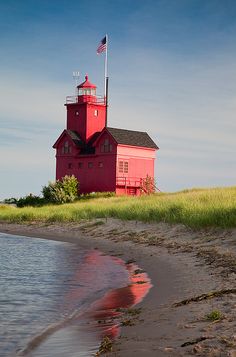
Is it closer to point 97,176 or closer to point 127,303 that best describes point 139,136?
point 97,176

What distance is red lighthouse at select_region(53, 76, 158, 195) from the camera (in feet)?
176

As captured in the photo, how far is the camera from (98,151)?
178ft

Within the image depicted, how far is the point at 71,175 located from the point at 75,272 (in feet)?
140

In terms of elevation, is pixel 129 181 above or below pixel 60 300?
above

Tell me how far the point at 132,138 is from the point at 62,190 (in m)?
10.0

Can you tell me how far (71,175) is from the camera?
188 feet

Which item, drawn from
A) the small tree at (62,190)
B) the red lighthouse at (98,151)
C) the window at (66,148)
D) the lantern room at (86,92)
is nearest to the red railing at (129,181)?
the red lighthouse at (98,151)

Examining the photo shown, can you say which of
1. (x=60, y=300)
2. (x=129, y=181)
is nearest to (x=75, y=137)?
(x=129, y=181)

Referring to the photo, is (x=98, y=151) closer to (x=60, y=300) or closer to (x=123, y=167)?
(x=123, y=167)

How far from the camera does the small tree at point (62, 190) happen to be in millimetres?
51241

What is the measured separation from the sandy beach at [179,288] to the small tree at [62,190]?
24.8 m

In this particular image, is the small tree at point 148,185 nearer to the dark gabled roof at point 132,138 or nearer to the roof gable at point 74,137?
the dark gabled roof at point 132,138

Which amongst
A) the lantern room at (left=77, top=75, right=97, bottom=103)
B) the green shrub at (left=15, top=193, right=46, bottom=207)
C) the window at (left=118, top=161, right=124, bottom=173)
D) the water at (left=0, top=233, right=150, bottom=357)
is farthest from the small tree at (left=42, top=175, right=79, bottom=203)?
the water at (left=0, top=233, right=150, bottom=357)

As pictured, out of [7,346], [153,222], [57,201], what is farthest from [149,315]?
[57,201]
